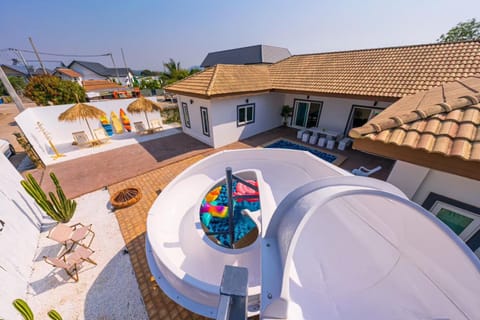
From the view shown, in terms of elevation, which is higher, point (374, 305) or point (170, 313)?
point (374, 305)

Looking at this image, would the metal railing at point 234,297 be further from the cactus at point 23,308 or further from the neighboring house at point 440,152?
the cactus at point 23,308

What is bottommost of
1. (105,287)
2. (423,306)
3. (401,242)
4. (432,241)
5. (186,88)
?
(105,287)

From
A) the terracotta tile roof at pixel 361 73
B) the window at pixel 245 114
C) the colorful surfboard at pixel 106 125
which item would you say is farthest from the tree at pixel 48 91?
the window at pixel 245 114

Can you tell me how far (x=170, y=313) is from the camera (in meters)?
2.77

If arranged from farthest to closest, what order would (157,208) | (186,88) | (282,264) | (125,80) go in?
(125,80) → (186,88) → (157,208) → (282,264)

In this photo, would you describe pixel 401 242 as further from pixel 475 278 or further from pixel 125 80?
pixel 125 80

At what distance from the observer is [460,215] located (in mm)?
2482

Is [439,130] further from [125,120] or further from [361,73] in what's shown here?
[125,120]

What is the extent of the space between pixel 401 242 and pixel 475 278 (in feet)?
2.03

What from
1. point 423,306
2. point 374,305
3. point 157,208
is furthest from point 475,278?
point 157,208

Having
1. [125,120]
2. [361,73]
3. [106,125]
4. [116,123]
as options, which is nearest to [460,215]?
[361,73]

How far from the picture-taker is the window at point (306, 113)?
382 inches

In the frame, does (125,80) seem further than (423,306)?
Yes

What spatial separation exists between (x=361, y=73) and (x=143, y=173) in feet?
36.3
